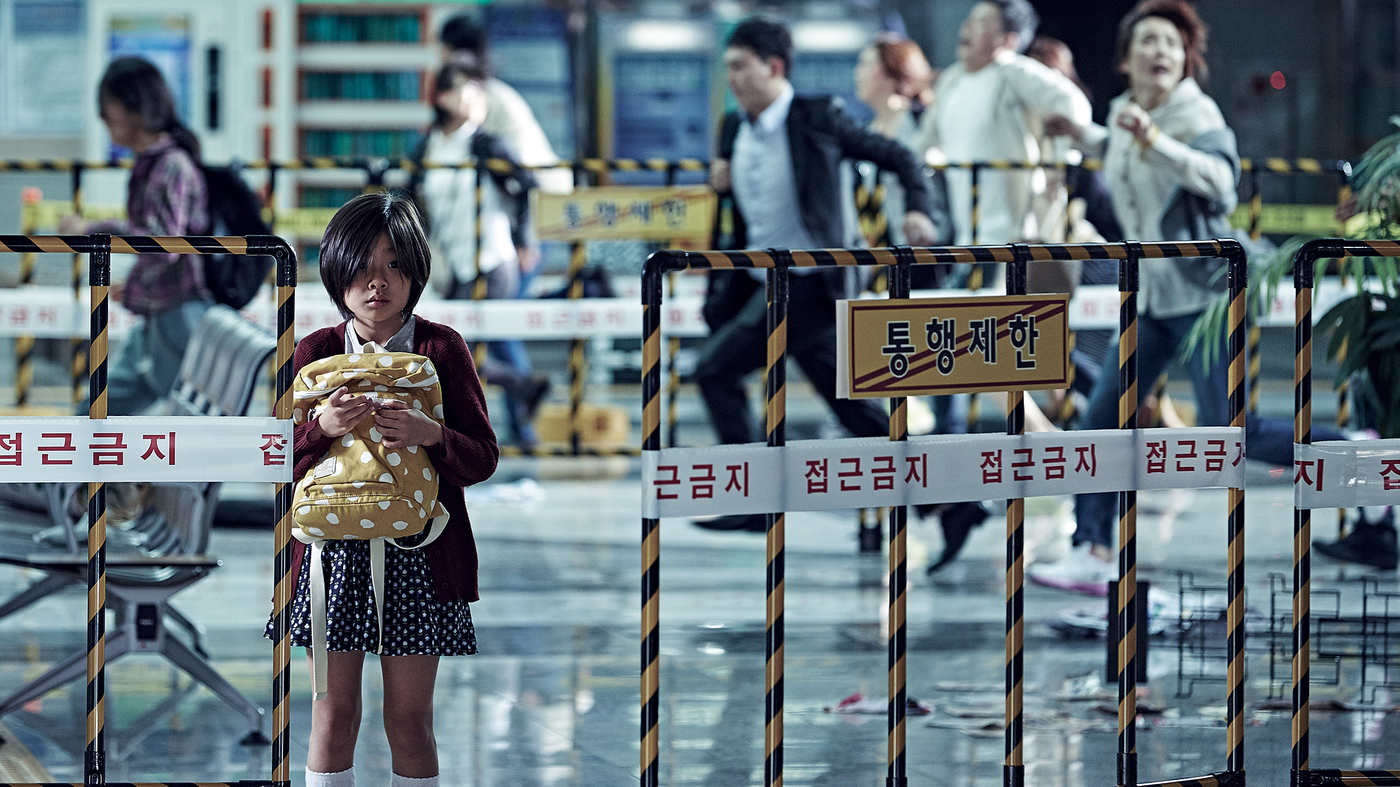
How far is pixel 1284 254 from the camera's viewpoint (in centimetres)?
609

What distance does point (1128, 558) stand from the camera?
14.1 ft

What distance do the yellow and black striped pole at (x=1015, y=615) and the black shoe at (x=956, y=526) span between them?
333 centimetres

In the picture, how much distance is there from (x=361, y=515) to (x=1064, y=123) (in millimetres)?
5037

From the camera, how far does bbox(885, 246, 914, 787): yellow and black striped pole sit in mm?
4070

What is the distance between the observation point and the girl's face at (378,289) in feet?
12.3

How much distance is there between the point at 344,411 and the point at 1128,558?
1.84 m

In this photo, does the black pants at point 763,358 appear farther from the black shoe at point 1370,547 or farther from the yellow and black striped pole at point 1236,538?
the yellow and black striped pole at point 1236,538

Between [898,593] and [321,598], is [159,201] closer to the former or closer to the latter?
[321,598]

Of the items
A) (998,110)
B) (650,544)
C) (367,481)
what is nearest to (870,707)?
(650,544)

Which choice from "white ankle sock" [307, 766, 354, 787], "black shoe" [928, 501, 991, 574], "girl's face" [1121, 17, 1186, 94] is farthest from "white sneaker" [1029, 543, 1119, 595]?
"white ankle sock" [307, 766, 354, 787]

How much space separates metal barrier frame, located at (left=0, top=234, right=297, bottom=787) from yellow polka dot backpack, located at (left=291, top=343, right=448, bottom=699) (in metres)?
0.15

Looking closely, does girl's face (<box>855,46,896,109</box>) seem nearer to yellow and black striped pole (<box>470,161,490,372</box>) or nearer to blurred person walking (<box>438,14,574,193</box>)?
blurred person walking (<box>438,14,574,193</box>)

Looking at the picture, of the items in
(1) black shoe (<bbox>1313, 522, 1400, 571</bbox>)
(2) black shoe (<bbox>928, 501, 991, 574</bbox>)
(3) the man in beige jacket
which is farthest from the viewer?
(3) the man in beige jacket

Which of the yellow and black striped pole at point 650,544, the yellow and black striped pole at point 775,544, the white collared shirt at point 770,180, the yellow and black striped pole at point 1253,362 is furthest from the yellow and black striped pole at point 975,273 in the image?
the yellow and black striped pole at point 650,544
